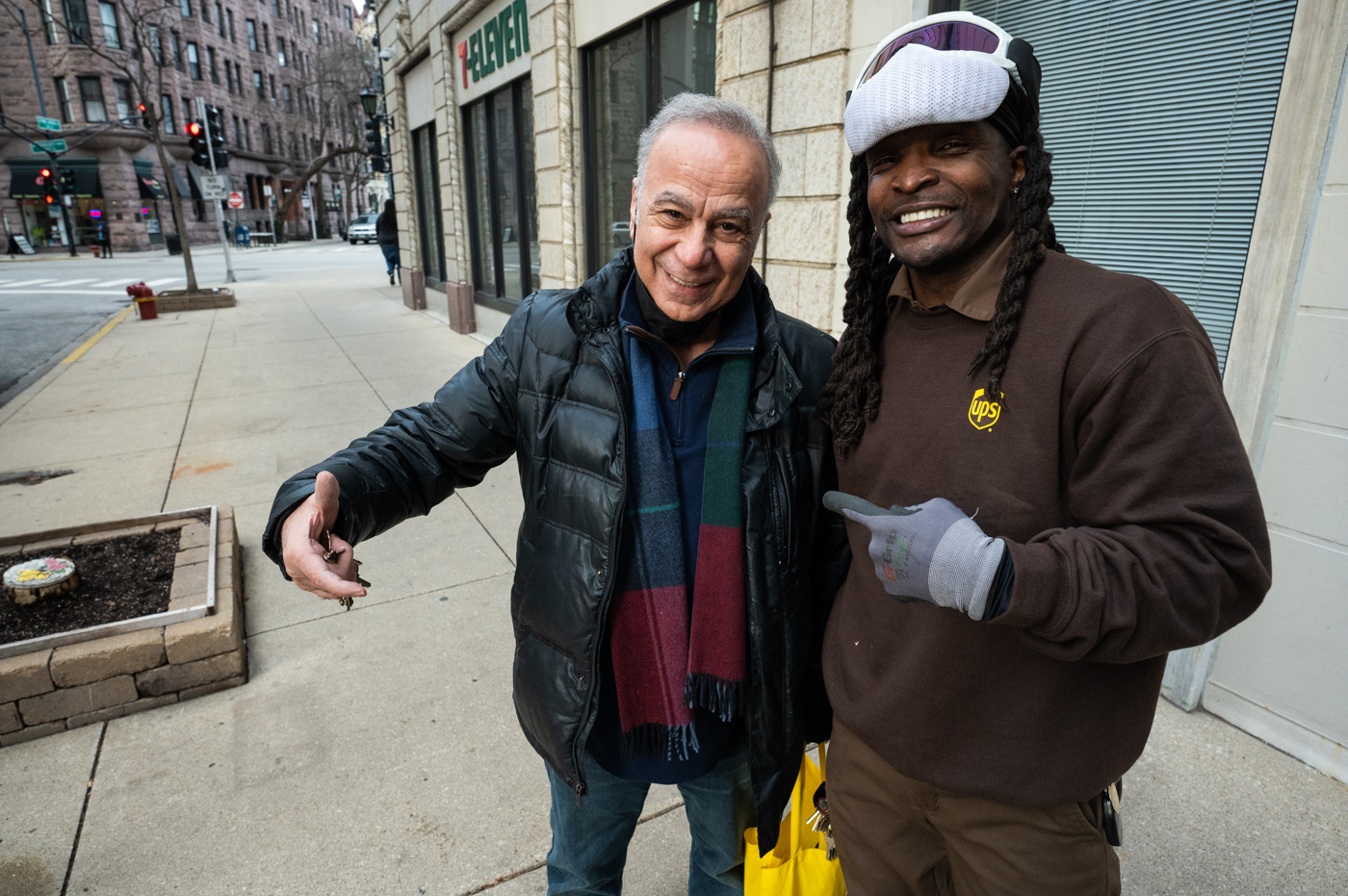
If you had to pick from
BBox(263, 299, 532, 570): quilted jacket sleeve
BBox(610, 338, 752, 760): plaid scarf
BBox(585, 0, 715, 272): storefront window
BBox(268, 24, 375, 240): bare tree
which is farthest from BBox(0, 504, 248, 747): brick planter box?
BBox(268, 24, 375, 240): bare tree

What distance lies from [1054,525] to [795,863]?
3.47 feet

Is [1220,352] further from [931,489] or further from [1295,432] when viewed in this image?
[931,489]

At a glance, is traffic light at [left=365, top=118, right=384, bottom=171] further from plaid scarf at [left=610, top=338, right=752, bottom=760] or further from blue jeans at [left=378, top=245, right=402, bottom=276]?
plaid scarf at [left=610, top=338, right=752, bottom=760]

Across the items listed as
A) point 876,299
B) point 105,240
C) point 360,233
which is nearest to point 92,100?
point 105,240

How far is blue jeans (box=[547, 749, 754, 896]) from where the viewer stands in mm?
1752

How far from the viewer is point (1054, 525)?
1172mm

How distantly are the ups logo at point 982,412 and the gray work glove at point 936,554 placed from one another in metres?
0.16

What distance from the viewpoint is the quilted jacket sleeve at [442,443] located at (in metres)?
1.56

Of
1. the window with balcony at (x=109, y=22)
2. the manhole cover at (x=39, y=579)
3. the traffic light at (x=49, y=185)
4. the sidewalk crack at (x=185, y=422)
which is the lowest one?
the sidewalk crack at (x=185, y=422)

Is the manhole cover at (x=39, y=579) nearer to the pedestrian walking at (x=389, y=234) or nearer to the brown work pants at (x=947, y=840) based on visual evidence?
the brown work pants at (x=947, y=840)

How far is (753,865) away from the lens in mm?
1747

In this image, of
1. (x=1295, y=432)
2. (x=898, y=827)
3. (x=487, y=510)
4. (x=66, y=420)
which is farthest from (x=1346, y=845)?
(x=66, y=420)

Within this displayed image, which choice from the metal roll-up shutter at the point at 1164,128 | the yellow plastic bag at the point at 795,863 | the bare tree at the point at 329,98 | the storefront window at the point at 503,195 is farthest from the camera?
the bare tree at the point at 329,98

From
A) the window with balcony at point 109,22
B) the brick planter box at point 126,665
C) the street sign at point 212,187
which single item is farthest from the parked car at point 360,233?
the brick planter box at point 126,665
